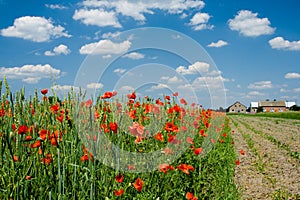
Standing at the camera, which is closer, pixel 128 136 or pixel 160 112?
pixel 128 136

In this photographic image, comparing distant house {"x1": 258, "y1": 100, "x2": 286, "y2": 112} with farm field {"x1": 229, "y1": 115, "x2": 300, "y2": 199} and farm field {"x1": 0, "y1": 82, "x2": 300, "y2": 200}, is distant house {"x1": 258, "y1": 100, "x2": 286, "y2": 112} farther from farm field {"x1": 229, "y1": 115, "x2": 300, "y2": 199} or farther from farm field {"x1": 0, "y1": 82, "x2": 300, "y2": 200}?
farm field {"x1": 0, "y1": 82, "x2": 300, "y2": 200}

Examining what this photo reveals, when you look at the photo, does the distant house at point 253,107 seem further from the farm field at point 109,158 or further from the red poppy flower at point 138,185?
the red poppy flower at point 138,185

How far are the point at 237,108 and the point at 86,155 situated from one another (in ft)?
339

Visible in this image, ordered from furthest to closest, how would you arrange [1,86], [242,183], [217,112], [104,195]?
[217,112]
[242,183]
[104,195]
[1,86]

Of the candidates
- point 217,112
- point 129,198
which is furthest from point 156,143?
point 217,112

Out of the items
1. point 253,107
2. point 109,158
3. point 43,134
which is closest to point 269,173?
point 109,158

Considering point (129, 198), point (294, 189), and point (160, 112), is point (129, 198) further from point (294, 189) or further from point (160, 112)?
point (294, 189)

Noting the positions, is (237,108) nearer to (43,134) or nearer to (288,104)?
(288,104)

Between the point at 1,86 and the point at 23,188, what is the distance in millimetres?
706

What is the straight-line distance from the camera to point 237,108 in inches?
4021

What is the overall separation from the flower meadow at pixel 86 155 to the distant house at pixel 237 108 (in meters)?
100.0

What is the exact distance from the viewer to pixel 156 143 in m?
3.73

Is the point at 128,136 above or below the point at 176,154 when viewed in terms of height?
above

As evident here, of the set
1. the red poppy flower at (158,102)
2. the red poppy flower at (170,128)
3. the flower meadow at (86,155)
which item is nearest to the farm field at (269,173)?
the flower meadow at (86,155)
